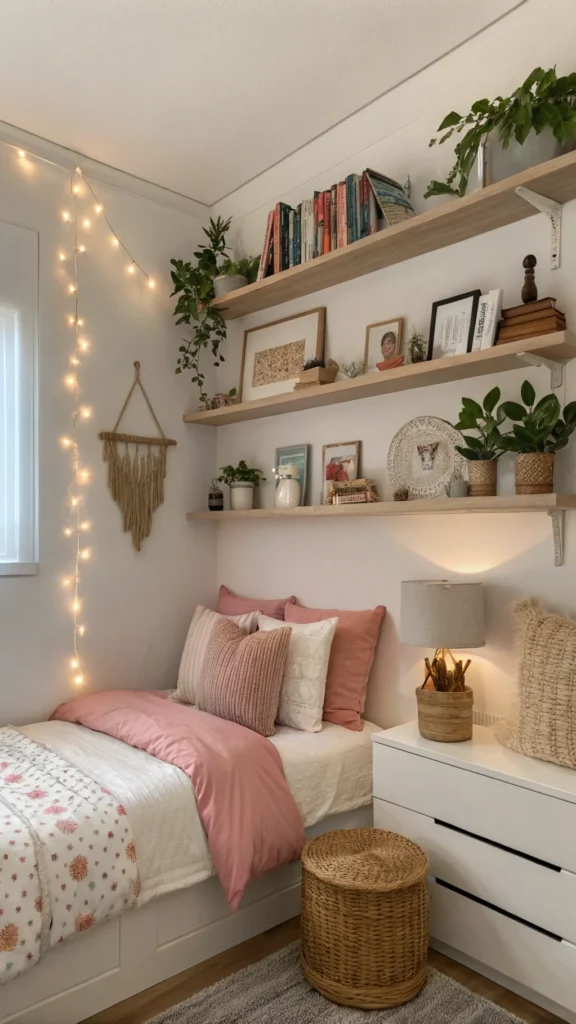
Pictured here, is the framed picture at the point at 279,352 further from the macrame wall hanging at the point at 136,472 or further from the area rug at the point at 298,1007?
the area rug at the point at 298,1007

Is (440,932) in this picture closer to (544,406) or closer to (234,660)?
(234,660)

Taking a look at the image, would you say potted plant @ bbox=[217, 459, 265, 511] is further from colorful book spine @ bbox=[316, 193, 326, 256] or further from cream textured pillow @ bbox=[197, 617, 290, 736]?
colorful book spine @ bbox=[316, 193, 326, 256]

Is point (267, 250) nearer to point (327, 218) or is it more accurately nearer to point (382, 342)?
point (327, 218)

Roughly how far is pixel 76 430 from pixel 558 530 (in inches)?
76.5

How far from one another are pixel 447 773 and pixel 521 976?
52 cm

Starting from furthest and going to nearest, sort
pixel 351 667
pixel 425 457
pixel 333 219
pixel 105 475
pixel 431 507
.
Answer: pixel 105 475
pixel 333 219
pixel 351 667
pixel 425 457
pixel 431 507

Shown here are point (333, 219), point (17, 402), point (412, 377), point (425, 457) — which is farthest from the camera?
point (17, 402)

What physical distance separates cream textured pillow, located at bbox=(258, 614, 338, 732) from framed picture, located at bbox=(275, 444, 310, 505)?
24.6 inches

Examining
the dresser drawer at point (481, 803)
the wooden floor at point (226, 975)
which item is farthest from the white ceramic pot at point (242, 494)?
the wooden floor at point (226, 975)

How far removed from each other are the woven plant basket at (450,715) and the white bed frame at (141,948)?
56cm

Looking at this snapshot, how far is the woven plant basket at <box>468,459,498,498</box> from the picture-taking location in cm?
216

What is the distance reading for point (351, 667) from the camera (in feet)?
8.49

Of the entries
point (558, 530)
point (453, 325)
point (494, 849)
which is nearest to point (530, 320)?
point (453, 325)

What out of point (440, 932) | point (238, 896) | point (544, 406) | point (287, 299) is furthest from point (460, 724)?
point (287, 299)
